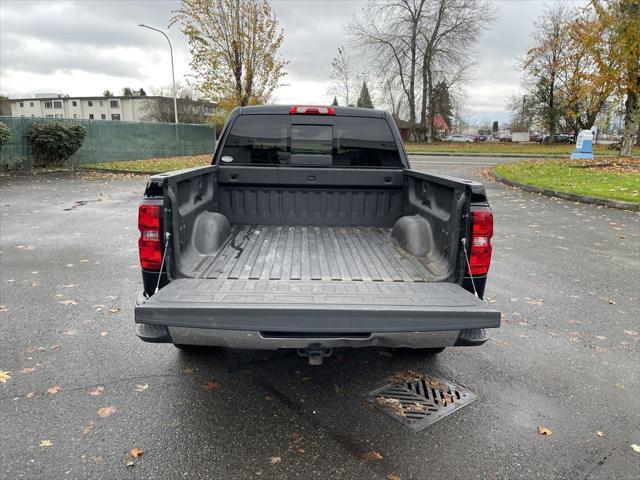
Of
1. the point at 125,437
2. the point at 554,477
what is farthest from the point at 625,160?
the point at 125,437

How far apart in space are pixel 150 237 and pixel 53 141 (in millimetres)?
16622

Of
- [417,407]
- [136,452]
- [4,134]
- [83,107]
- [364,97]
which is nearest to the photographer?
[136,452]

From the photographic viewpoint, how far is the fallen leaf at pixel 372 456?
101 inches

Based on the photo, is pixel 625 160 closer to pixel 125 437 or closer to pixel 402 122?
pixel 125 437

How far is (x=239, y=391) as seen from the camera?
3244 mm

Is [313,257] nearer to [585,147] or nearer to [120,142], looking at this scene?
[120,142]

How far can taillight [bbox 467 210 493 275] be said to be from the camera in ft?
9.46

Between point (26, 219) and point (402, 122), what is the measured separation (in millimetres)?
48793

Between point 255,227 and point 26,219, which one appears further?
point 26,219

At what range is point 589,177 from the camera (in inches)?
605

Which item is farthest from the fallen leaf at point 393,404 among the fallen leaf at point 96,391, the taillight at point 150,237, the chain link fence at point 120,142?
the chain link fence at point 120,142

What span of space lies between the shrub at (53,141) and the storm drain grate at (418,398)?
683 inches

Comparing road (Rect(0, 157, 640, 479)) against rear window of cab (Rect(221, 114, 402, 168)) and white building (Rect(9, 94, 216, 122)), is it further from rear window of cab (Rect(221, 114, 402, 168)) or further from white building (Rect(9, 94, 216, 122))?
white building (Rect(9, 94, 216, 122))

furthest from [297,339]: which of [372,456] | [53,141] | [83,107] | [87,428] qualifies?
[83,107]
